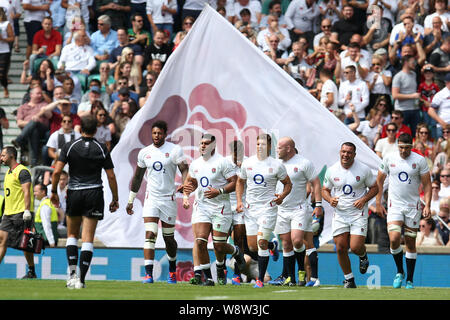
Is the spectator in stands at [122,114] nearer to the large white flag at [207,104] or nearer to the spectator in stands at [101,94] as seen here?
the spectator in stands at [101,94]

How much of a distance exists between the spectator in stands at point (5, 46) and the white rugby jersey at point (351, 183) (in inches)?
490

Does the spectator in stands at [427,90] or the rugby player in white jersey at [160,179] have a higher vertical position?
the spectator in stands at [427,90]

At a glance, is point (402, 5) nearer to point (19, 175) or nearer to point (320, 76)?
point (320, 76)

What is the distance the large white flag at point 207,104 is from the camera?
1927cm

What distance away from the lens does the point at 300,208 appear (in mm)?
16891

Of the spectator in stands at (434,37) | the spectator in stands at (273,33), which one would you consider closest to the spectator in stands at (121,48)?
the spectator in stands at (273,33)

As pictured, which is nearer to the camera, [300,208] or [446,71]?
[300,208]

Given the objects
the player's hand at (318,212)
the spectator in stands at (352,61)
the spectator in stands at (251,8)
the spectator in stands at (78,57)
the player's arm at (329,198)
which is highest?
the spectator in stands at (251,8)

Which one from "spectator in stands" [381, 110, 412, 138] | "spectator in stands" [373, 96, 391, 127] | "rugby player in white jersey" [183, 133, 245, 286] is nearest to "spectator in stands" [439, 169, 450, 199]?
"spectator in stands" [381, 110, 412, 138]

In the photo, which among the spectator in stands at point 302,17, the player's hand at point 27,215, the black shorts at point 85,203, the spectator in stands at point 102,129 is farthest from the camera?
the spectator in stands at point 302,17

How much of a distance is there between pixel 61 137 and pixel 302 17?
6.82 m

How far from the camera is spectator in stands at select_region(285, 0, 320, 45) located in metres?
25.6

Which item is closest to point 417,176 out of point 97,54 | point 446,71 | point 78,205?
point 78,205

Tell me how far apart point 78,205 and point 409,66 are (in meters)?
10.9
